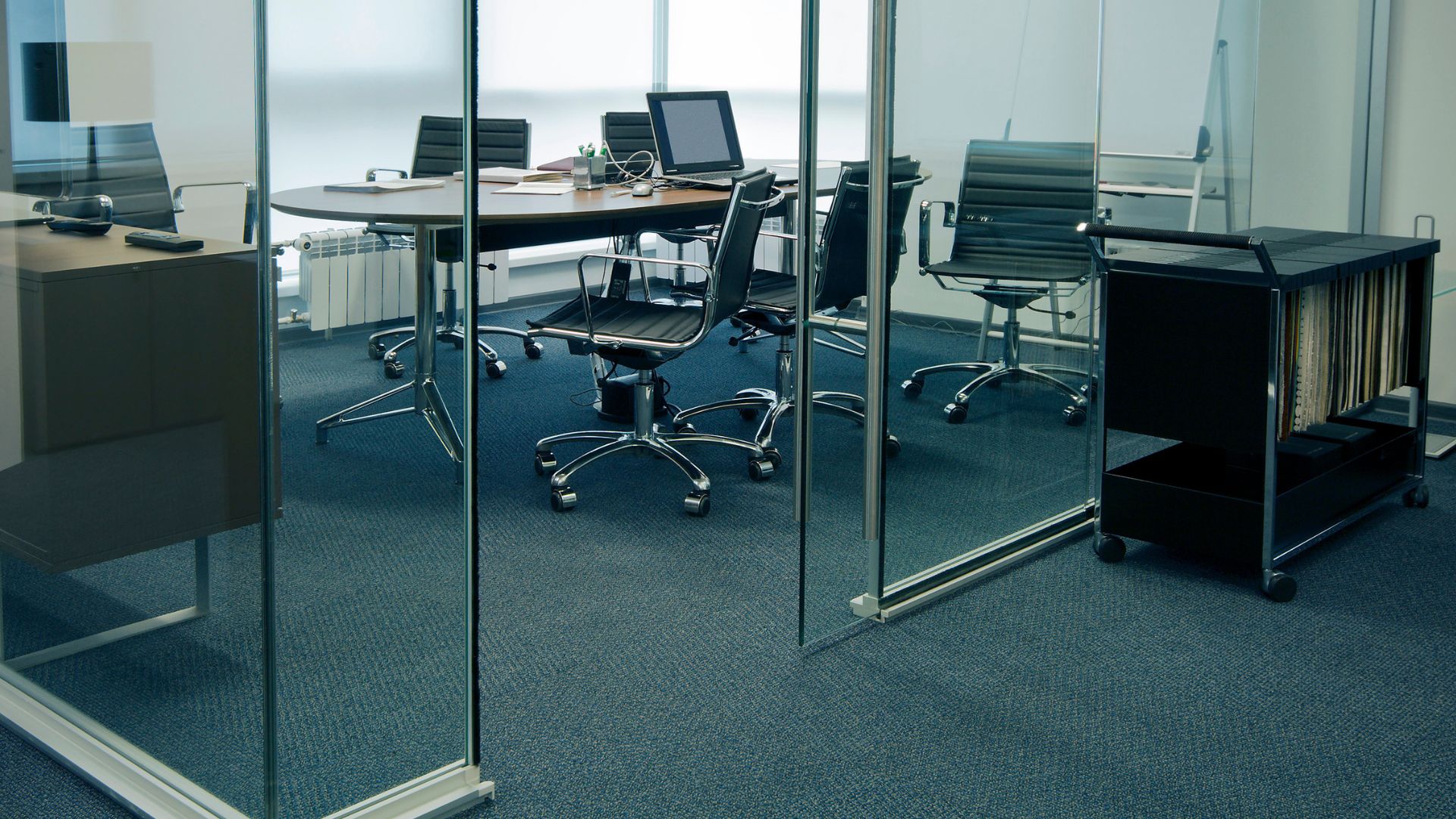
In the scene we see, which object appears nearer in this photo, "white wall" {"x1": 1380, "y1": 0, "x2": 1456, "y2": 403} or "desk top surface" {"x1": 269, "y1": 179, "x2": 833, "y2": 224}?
"desk top surface" {"x1": 269, "y1": 179, "x2": 833, "y2": 224}

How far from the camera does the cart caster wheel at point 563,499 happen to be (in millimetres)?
3797

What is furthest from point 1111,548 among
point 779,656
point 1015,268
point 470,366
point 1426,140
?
point 1426,140

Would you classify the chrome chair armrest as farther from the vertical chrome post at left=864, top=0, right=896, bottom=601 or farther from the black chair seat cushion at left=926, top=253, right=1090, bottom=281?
the black chair seat cushion at left=926, top=253, right=1090, bottom=281

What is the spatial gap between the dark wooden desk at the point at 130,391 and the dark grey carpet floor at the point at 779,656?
0.07 meters

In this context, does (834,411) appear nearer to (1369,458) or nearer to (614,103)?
(1369,458)

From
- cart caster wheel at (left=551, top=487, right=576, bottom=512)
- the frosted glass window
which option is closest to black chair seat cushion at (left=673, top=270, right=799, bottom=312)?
cart caster wheel at (left=551, top=487, right=576, bottom=512)

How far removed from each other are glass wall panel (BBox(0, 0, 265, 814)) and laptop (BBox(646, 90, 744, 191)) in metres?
2.99

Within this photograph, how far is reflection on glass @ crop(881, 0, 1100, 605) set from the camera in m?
2.97

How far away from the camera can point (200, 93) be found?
1746 millimetres

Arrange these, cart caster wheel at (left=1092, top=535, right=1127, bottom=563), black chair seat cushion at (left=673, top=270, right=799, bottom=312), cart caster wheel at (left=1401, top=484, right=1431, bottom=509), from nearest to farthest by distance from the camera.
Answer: cart caster wheel at (left=1092, top=535, right=1127, bottom=563), cart caster wheel at (left=1401, top=484, right=1431, bottom=509), black chair seat cushion at (left=673, top=270, right=799, bottom=312)

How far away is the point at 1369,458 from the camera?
12.0 ft

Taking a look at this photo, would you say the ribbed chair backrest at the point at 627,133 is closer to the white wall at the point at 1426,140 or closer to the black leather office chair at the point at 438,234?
the white wall at the point at 1426,140

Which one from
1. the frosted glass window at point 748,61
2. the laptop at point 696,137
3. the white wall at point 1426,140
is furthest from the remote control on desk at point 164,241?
the frosted glass window at point 748,61

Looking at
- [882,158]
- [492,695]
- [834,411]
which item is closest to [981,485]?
[834,411]
